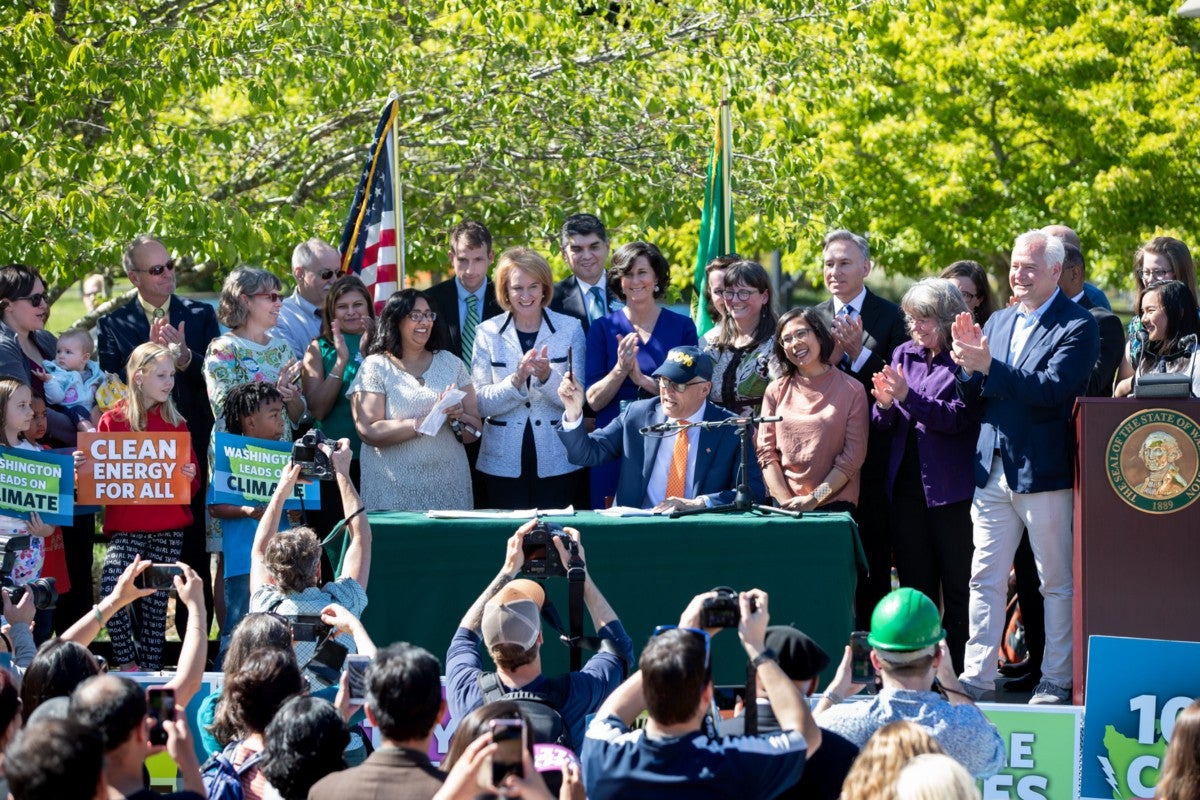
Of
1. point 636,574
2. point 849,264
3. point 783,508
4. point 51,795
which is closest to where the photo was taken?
point 51,795

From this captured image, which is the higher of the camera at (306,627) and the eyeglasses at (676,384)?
the eyeglasses at (676,384)

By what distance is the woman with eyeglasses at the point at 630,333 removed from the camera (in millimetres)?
9141

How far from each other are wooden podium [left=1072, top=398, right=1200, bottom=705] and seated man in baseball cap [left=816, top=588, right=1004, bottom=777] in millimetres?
2690

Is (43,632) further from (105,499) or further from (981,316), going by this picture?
(981,316)

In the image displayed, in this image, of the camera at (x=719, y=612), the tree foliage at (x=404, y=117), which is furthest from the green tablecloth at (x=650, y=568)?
the tree foliage at (x=404, y=117)

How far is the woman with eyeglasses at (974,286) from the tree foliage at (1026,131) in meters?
9.82

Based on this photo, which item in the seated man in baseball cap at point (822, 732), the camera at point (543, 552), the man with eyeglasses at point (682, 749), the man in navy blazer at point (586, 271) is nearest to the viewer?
the man with eyeglasses at point (682, 749)

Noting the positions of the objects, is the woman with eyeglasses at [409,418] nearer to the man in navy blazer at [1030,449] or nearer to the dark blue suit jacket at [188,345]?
the dark blue suit jacket at [188,345]

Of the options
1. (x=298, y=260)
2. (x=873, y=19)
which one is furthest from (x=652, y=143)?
(x=298, y=260)

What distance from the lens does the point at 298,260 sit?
9930 millimetres

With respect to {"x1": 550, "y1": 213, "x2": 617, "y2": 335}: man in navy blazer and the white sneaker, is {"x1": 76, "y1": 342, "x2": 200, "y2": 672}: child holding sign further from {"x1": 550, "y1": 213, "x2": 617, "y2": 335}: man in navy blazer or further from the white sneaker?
the white sneaker

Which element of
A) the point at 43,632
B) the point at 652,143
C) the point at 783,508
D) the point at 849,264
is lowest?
the point at 43,632

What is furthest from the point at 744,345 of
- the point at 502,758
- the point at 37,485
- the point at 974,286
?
the point at 502,758

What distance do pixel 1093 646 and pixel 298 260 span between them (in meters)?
5.17
